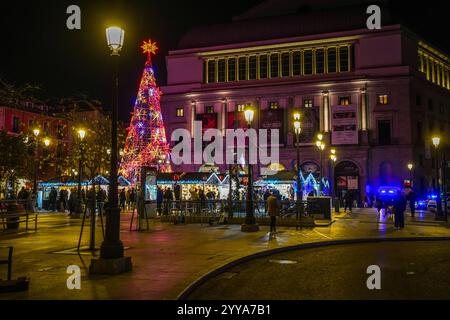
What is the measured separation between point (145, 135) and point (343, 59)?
2717cm

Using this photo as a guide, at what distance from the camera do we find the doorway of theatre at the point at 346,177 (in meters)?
53.0

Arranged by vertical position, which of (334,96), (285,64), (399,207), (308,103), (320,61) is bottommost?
(399,207)

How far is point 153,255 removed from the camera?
41.2 feet

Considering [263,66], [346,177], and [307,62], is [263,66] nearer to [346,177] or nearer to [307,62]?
[307,62]

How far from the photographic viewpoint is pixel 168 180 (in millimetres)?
37250

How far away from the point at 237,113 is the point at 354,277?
49077mm

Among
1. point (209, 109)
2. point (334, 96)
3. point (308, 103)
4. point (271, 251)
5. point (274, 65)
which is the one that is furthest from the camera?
point (209, 109)

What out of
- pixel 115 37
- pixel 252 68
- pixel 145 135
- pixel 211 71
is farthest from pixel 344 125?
pixel 115 37

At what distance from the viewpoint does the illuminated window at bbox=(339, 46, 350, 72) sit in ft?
183

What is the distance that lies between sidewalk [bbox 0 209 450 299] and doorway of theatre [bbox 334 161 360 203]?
98.8 ft

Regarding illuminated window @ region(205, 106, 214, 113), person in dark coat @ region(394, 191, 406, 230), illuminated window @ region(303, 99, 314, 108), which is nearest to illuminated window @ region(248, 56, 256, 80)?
illuminated window @ region(205, 106, 214, 113)

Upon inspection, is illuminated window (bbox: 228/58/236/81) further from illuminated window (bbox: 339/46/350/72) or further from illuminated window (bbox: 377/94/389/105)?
illuminated window (bbox: 377/94/389/105)

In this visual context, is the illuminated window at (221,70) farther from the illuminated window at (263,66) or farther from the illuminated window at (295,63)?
the illuminated window at (295,63)
